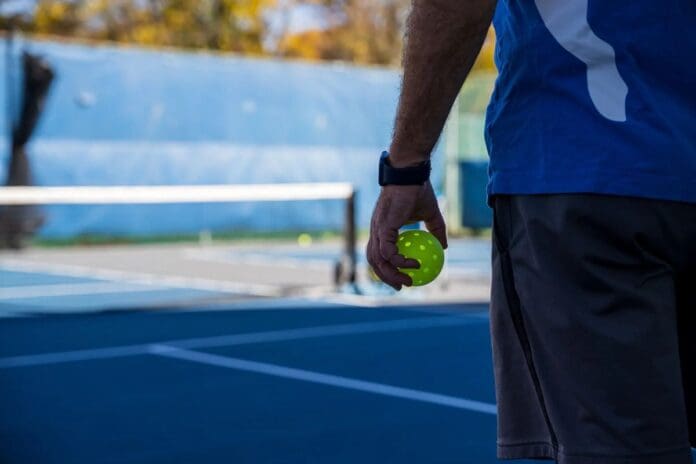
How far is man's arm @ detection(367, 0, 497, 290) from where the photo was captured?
1.96 m

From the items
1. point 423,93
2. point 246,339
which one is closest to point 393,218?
point 423,93

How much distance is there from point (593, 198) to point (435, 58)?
0.33 meters

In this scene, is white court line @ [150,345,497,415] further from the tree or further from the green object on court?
the tree

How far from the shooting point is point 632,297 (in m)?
1.88

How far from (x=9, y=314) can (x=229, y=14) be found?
23.4 meters

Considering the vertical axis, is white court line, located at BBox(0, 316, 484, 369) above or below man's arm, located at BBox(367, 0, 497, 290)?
below

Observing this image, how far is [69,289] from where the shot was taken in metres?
11.5

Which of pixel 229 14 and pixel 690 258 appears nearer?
pixel 690 258

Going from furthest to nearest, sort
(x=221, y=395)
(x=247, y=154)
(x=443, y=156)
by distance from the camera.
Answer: (x=443, y=156) → (x=247, y=154) → (x=221, y=395)

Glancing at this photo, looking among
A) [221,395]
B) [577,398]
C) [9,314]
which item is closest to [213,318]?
[9,314]

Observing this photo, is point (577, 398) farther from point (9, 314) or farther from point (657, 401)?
point (9, 314)

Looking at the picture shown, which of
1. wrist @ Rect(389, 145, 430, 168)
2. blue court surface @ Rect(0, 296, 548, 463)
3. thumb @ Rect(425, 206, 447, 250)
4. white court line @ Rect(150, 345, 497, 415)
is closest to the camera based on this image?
wrist @ Rect(389, 145, 430, 168)

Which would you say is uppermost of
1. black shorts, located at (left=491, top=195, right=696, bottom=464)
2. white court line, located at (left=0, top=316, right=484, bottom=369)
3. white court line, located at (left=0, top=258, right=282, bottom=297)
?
black shorts, located at (left=491, top=195, right=696, bottom=464)

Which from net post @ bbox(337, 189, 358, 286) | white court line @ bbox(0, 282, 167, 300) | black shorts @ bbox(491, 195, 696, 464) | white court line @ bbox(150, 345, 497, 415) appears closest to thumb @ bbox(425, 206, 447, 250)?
black shorts @ bbox(491, 195, 696, 464)
